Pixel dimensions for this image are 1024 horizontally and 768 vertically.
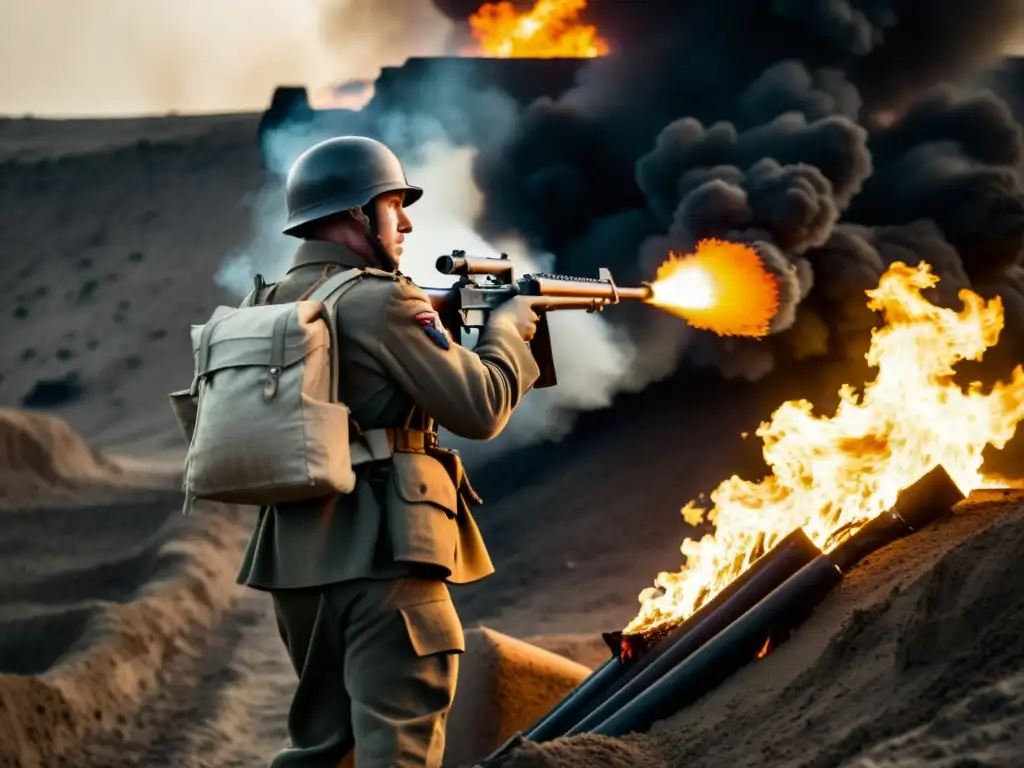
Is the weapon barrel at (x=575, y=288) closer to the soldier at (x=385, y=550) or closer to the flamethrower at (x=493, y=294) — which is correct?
the flamethrower at (x=493, y=294)

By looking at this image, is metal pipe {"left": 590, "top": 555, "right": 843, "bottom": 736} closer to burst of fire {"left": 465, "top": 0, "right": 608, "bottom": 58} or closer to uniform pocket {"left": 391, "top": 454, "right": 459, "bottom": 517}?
uniform pocket {"left": 391, "top": 454, "right": 459, "bottom": 517}

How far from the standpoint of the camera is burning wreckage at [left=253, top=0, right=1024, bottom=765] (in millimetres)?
5285


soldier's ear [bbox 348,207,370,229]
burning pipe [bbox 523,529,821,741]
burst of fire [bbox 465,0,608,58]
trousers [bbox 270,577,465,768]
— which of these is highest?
burst of fire [bbox 465,0,608,58]

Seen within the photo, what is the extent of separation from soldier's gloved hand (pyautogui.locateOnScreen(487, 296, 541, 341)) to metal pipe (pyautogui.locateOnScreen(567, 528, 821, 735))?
1.58m

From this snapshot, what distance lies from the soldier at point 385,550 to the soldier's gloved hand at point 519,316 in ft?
0.65

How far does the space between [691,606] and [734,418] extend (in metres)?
6.60

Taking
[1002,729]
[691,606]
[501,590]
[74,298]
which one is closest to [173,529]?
[501,590]

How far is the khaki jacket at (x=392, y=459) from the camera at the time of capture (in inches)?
142

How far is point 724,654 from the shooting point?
491 centimetres

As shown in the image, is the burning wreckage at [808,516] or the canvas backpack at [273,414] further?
the burning wreckage at [808,516]

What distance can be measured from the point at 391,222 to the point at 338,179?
208mm

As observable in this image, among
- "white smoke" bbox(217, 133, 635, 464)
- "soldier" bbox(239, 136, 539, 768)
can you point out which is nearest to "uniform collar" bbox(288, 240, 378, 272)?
"soldier" bbox(239, 136, 539, 768)

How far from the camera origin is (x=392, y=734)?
3.46 meters

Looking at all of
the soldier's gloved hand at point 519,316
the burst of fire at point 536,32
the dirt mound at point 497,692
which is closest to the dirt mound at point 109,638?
the dirt mound at point 497,692
